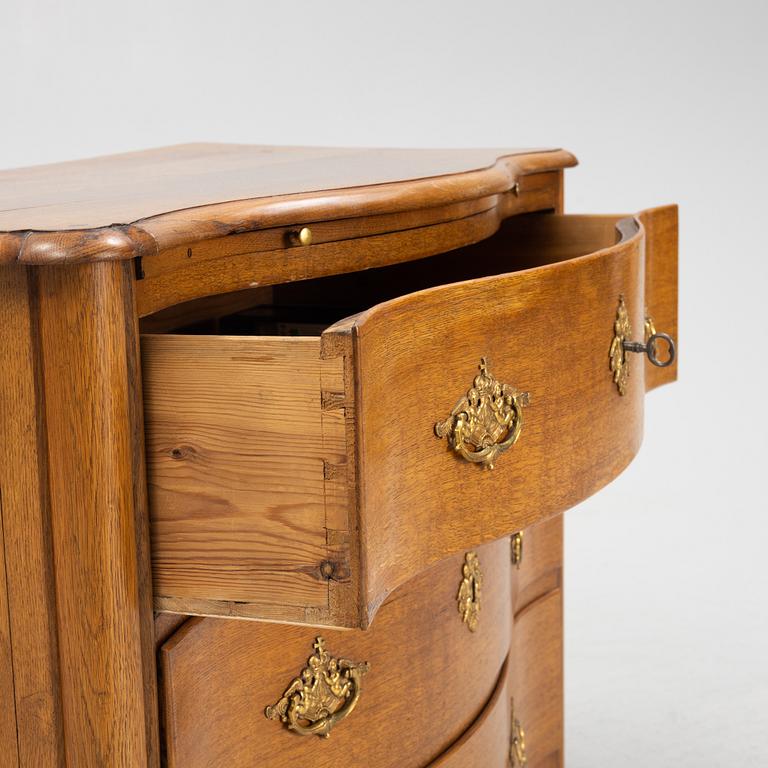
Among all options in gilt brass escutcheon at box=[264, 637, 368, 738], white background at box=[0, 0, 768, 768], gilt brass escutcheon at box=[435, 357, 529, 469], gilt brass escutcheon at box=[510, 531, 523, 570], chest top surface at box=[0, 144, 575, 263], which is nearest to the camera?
chest top surface at box=[0, 144, 575, 263]

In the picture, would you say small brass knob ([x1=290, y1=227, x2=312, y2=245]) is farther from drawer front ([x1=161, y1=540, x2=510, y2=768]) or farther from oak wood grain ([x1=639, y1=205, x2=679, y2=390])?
oak wood grain ([x1=639, y1=205, x2=679, y2=390])

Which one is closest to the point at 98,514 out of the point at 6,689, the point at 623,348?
the point at 6,689

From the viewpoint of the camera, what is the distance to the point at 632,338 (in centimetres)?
142

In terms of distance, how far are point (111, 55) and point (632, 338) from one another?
2025 mm

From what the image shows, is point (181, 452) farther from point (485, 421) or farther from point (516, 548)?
point (516, 548)

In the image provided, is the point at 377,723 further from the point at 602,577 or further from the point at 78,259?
the point at 602,577

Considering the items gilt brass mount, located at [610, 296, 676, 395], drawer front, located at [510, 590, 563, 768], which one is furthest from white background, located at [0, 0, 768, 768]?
gilt brass mount, located at [610, 296, 676, 395]

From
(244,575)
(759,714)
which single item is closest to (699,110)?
(759,714)

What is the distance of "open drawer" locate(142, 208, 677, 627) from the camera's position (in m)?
1.03

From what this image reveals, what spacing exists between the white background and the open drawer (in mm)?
1805

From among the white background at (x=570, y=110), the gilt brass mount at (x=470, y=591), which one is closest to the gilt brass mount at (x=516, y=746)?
the gilt brass mount at (x=470, y=591)

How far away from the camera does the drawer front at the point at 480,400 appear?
1.05 m

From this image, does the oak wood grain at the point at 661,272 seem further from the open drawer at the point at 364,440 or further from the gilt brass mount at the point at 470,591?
the open drawer at the point at 364,440


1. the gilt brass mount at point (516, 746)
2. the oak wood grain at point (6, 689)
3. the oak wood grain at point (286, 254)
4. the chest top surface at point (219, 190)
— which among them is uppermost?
the chest top surface at point (219, 190)
